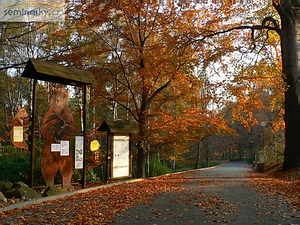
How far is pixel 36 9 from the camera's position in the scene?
15812 mm

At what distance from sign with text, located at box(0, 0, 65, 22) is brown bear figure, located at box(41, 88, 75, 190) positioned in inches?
244

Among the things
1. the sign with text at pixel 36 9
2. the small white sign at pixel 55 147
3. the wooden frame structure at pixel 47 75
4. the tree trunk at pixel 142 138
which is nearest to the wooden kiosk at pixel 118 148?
the tree trunk at pixel 142 138

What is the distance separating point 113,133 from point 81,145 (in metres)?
3.12

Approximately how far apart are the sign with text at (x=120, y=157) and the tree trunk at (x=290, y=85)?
26.7ft

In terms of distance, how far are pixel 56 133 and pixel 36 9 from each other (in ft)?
24.3

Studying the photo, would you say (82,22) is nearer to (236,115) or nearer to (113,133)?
(113,133)

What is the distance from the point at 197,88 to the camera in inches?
737

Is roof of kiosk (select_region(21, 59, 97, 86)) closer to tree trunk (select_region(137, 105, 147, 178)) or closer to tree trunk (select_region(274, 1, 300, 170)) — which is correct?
tree trunk (select_region(137, 105, 147, 178))

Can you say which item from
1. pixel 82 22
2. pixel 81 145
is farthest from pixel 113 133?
pixel 82 22

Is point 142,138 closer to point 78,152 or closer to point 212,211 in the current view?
point 78,152

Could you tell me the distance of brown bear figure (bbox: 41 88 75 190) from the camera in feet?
36.2

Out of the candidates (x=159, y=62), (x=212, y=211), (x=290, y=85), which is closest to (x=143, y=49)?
(x=159, y=62)

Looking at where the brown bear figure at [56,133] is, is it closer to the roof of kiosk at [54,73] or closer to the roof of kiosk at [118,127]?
the roof of kiosk at [54,73]

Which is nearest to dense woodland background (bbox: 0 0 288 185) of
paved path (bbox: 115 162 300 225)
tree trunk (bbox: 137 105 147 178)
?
tree trunk (bbox: 137 105 147 178)
